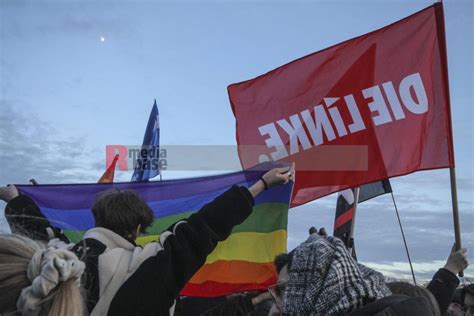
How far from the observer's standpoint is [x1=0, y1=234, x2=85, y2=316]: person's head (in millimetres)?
1385

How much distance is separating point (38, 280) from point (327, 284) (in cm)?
103

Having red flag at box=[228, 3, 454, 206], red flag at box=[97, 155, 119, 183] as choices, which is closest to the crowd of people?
red flag at box=[228, 3, 454, 206]

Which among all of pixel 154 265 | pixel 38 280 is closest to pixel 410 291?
pixel 154 265

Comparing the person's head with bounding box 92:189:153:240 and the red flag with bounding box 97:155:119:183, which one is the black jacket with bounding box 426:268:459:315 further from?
the red flag with bounding box 97:155:119:183

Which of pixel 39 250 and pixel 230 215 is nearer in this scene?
pixel 39 250

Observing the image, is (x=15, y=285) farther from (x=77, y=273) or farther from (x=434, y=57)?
(x=434, y=57)

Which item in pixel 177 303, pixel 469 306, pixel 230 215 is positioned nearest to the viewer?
pixel 230 215

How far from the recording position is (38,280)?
1382 millimetres

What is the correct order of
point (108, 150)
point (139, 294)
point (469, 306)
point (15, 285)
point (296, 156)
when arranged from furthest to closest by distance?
point (108, 150), point (296, 156), point (469, 306), point (139, 294), point (15, 285)

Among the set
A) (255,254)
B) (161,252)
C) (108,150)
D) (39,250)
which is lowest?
(255,254)

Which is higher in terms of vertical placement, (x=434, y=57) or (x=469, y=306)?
(x=434, y=57)

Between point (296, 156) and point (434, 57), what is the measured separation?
1.66 meters

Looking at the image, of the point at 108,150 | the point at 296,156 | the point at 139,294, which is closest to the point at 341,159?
the point at 296,156

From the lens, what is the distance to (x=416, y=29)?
5254 mm
